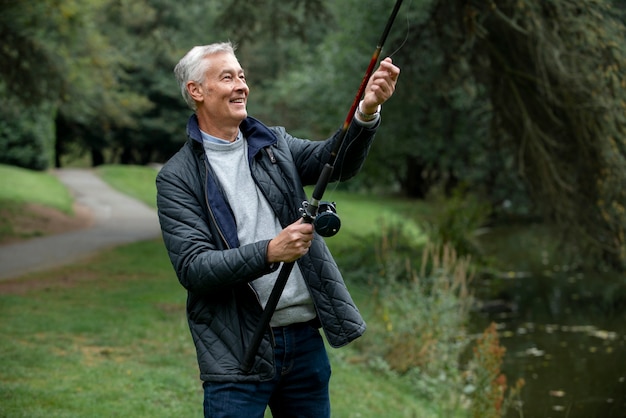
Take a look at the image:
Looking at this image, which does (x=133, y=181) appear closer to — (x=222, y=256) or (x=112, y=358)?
(x=112, y=358)

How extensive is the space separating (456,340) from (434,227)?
5.50 metres

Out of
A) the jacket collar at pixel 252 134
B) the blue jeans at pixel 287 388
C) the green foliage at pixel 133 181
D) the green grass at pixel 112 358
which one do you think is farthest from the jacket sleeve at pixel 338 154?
the green foliage at pixel 133 181

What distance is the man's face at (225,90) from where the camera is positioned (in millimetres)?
3109

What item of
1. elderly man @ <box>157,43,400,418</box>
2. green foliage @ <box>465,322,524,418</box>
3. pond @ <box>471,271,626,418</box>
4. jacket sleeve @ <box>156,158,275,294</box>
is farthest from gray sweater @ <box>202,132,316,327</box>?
pond @ <box>471,271,626,418</box>

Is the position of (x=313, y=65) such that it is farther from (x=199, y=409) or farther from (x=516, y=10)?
(x=199, y=409)

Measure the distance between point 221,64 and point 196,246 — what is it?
0.67m

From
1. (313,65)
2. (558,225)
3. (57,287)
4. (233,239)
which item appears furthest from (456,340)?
(313,65)

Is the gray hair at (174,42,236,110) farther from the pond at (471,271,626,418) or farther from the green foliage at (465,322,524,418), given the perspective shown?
the pond at (471,271,626,418)

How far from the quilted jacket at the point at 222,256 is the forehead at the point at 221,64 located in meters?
0.23

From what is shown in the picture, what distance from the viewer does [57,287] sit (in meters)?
10.8

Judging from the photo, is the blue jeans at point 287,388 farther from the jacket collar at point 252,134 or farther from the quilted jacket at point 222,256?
the jacket collar at point 252,134

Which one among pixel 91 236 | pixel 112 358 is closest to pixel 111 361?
pixel 112 358

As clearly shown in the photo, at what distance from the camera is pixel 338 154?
10.5ft

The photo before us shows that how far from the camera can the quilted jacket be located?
119 inches
